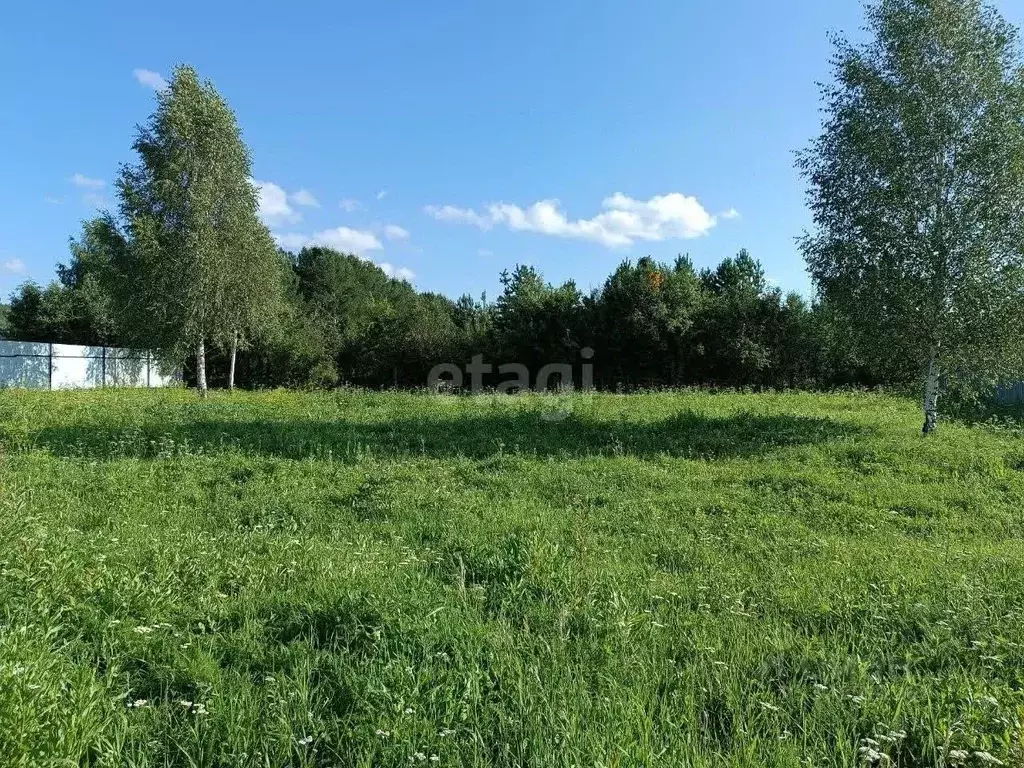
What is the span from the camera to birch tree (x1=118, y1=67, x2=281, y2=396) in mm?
22828

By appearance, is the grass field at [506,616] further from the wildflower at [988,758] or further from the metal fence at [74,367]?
the metal fence at [74,367]

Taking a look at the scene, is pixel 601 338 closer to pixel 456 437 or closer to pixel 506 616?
pixel 456 437

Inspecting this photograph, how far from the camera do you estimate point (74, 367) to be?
30703mm

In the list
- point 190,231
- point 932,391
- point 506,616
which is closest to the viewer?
point 506,616

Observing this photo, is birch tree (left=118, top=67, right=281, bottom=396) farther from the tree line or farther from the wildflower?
the wildflower

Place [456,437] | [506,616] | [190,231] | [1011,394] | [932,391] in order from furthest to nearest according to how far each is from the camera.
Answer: [190,231] < [1011,394] < [932,391] < [456,437] < [506,616]

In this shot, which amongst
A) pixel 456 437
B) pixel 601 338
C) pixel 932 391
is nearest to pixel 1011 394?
pixel 932 391

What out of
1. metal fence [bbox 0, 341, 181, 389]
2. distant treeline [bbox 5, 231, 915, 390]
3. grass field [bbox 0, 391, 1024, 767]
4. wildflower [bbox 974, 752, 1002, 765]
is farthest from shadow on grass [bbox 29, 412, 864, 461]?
metal fence [bbox 0, 341, 181, 389]

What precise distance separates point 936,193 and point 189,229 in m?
23.3

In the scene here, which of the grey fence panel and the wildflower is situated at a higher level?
the grey fence panel

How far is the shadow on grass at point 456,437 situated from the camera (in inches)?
396

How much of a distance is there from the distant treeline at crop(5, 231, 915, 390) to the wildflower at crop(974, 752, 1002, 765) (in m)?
21.9

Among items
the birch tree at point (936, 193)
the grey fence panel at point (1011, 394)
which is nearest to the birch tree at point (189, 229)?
the birch tree at point (936, 193)

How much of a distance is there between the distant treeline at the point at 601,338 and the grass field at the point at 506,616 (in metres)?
17.7
